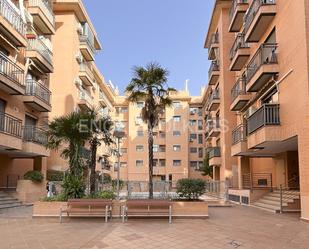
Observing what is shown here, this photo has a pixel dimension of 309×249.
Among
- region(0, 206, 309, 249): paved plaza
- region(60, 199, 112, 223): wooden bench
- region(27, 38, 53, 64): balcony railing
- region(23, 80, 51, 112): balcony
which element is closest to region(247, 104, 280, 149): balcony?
region(0, 206, 309, 249): paved plaza

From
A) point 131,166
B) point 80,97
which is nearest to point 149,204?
point 80,97

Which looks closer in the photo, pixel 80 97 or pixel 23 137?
pixel 23 137

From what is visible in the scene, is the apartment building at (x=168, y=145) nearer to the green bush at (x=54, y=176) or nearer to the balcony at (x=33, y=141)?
the green bush at (x=54, y=176)

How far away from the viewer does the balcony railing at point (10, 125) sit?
18109 mm

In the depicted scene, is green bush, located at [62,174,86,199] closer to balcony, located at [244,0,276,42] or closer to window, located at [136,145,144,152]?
balcony, located at [244,0,276,42]

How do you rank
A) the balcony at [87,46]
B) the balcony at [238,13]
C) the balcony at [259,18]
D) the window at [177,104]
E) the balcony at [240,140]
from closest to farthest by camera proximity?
the balcony at [259,18] → the balcony at [240,140] → the balcony at [238,13] → the balcony at [87,46] → the window at [177,104]

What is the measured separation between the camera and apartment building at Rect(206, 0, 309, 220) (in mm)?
13992

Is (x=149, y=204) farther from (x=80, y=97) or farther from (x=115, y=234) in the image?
(x=80, y=97)

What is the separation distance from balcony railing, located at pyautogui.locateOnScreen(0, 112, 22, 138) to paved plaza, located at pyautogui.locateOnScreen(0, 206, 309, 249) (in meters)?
6.18

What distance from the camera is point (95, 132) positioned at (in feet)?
53.7

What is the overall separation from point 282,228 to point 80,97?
1000 inches

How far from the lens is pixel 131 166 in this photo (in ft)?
180

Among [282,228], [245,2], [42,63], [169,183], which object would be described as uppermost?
[245,2]

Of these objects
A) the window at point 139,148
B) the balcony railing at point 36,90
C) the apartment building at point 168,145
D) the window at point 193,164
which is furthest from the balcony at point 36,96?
the window at point 193,164
